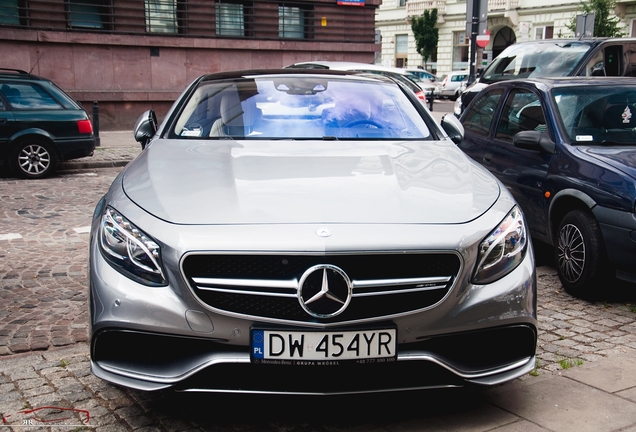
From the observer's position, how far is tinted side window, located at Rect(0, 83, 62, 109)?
11.3 m

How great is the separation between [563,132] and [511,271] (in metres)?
3.03

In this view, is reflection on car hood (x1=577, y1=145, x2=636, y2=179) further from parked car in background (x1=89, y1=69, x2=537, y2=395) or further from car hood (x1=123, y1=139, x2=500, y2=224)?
parked car in background (x1=89, y1=69, x2=537, y2=395)

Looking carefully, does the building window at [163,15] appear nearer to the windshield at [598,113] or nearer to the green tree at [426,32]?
the windshield at [598,113]

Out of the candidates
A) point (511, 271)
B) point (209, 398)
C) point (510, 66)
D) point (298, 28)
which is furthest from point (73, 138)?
point (298, 28)

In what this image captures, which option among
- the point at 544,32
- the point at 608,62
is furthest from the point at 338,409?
Result: the point at 544,32

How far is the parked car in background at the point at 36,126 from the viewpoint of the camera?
11.2m

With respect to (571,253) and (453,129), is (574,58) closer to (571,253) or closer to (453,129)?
(571,253)

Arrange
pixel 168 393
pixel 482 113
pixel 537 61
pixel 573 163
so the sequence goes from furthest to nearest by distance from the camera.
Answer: pixel 537 61 < pixel 482 113 < pixel 573 163 < pixel 168 393

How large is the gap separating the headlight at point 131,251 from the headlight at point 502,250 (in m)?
1.25

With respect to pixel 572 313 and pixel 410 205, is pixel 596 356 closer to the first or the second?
pixel 572 313

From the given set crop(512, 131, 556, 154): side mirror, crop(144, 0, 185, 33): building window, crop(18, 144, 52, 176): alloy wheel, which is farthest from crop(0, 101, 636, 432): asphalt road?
crop(144, 0, 185, 33): building window

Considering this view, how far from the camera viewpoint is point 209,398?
3.47 meters

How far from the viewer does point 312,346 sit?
2.84 meters

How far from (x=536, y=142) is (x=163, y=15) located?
16.4 m
